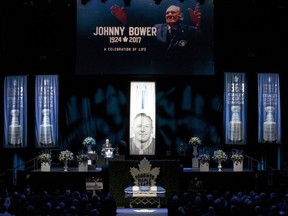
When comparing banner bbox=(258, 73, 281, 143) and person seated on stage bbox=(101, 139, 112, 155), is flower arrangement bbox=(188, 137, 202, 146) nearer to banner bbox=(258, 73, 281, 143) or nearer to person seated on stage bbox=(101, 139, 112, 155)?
banner bbox=(258, 73, 281, 143)

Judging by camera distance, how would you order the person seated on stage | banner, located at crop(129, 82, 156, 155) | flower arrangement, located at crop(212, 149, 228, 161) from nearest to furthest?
1. flower arrangement, located at crop(212, 149, 228, 161)
2. the person seated on stage
3. banner, located at crop(129, 82, 156, 155)

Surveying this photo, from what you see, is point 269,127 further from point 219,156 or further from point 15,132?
point 15,132

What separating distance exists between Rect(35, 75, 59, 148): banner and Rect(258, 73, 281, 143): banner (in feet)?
22.3

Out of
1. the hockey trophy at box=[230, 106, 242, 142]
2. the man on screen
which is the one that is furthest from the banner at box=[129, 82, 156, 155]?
the hockey trophy at box=[230, 106, 242, 142]

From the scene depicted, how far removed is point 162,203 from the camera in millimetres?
20844

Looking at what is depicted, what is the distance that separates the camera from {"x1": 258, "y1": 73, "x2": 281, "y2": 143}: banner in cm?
2531

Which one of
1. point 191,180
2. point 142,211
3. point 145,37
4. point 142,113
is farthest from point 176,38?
point 142,211

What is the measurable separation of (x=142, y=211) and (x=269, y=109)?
7435mm

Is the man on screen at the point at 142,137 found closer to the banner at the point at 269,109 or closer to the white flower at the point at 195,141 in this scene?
the white flower at the point at 195,141

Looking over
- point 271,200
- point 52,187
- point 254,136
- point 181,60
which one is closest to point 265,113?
point 254,136

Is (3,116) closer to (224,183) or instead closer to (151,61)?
(151,61)

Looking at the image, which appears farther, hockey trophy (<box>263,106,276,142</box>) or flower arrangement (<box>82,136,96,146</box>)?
hockey trophy (<box>263,106,276,142</box>)

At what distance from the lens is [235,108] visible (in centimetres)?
2542

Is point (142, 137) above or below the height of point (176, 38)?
below
